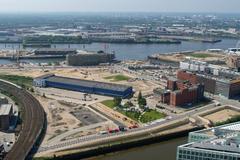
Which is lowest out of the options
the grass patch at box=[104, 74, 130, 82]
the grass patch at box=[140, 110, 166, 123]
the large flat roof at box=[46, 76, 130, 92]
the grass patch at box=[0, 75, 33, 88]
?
the grass patch at box=[104, 74, 130, 82]

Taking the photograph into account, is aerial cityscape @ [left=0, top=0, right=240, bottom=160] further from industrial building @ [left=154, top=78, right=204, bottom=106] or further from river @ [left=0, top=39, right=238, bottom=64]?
river @ [left=0, top=39, right=238, bottom=64]

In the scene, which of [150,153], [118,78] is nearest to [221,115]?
[150,153]

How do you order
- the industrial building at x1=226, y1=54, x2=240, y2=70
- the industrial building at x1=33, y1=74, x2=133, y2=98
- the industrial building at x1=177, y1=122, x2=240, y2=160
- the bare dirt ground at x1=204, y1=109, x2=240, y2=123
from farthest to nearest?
the industrial building at x1=226, y1=54, x2=240, y2=70
the industrial building at x1=33, y1=74, x2=133, y2=98
the bare dirt ground at x1=204, y1=109, x2=240, y2=123
the industrial building at x1=177, y1=122, x2=240, y2=160

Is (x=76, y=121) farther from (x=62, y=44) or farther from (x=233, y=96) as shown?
(x=62, y=44)

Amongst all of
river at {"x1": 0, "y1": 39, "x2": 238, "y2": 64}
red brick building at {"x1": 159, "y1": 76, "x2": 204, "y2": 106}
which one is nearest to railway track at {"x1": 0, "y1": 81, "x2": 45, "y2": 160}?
red brick building at {"x1": 159, "y1": 76, "x2": 204, "y2": 106}

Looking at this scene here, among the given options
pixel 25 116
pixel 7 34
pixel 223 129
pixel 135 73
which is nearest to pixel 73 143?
pixel 25 116

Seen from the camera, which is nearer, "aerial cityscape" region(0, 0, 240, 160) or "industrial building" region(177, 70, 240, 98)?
"aerial cityscape" region(0, 0, 240, 160)
